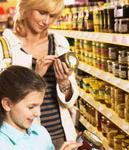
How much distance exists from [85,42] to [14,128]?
254 centimetres

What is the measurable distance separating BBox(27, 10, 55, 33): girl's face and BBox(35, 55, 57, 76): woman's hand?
0.57ft

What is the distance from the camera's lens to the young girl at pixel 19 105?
148 centimetres

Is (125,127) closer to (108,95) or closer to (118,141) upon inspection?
(118,141)

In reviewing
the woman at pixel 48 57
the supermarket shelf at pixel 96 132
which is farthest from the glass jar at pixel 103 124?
the woman at pixel 48 57

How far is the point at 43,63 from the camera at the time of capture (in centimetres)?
189

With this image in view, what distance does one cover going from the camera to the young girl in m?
1.48

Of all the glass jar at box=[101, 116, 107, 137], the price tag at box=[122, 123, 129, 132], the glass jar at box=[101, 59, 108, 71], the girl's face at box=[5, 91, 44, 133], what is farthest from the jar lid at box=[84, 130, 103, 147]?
the glass jar at box=[101, 116, 107, 137]

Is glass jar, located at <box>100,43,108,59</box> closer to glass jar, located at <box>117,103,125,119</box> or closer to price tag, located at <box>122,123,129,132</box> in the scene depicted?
glass jar, located at <box>117,103,125,119</box>

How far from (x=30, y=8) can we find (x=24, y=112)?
68 cm

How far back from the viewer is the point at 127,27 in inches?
104

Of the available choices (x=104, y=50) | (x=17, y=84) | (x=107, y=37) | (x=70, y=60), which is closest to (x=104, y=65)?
(x=104, y=50)

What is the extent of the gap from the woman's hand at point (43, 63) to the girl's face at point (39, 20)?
0.57 feet

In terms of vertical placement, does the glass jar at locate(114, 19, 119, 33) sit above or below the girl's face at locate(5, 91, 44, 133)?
above

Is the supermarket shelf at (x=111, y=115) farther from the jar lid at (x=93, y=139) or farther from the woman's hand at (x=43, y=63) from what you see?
the jar lid at (x=93, y=139)
